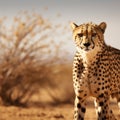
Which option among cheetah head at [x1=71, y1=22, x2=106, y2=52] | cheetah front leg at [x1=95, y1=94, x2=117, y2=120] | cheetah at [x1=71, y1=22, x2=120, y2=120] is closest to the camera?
cheetah head at [x1=71, y1=22, x2=106, y2=52]

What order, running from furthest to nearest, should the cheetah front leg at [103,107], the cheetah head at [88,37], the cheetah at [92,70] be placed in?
the cheetah front leg at [103,107], the cheetah at [92,70], the cheetah head at [88,37]

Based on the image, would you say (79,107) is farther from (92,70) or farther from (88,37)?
(88,37)

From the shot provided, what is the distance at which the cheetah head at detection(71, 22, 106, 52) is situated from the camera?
597 cm

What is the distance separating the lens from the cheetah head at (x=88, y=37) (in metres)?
5.97

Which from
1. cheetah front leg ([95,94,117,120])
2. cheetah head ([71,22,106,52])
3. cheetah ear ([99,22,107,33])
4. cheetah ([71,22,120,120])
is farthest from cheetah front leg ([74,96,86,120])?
cheetah ear ([99,22,107,33])

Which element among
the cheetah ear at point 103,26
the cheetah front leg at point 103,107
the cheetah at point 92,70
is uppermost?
the cheetah ear at point 103,26

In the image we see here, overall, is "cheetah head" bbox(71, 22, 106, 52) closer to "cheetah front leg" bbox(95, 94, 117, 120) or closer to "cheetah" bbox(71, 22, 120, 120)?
"cheetah" bbox(71, 22, 120, 120)

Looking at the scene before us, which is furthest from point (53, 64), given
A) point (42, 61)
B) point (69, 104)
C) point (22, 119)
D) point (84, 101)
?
point (84, 101)

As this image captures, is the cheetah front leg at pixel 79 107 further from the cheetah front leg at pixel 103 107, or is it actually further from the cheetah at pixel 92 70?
the cheetah front leg at pixel 103 107

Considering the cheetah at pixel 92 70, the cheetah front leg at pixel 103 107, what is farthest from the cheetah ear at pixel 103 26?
the cheetah front leg at pixel 103 107

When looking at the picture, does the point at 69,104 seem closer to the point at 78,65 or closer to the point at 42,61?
the point at 42,61

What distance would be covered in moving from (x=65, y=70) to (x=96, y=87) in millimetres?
11026

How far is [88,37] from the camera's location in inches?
237

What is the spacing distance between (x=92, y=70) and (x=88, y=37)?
1.42ft
